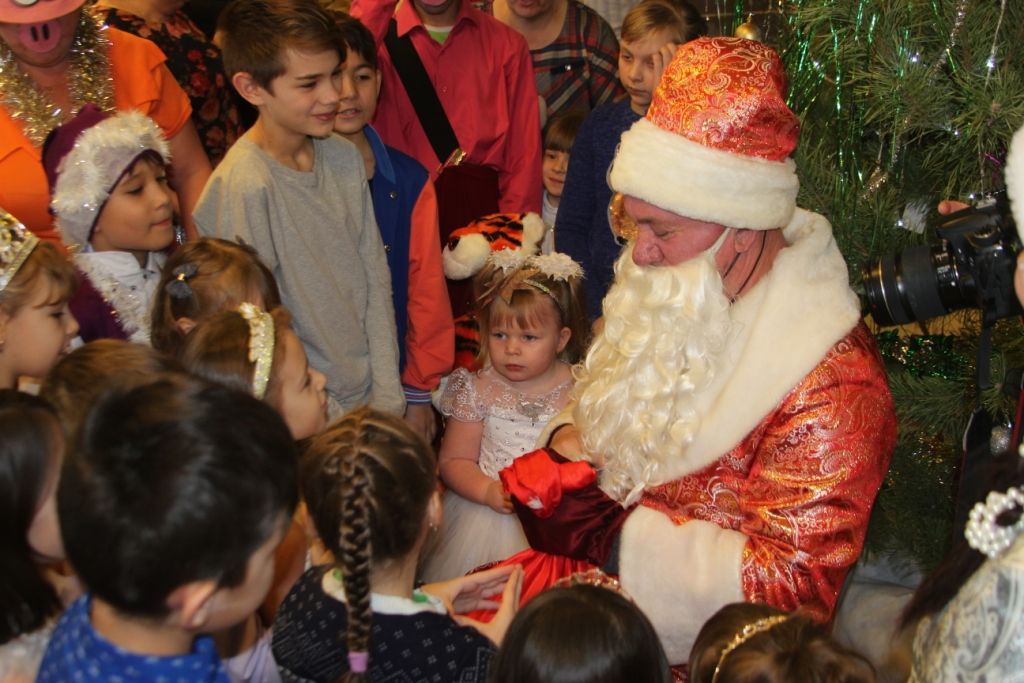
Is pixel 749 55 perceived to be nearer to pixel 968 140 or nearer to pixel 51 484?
pixel 968 140

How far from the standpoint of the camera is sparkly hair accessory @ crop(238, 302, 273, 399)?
103 inches

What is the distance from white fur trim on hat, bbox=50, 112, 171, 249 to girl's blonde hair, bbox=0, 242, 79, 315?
9.0 inches

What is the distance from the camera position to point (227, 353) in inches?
104

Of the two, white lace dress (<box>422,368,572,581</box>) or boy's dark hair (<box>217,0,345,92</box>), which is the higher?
boy's dark hair (<box>217,0,345,92</box>)

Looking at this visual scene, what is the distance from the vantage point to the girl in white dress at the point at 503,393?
366cm

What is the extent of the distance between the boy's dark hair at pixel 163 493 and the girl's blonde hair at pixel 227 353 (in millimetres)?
924

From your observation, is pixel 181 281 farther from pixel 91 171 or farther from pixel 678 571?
pixel 678 571

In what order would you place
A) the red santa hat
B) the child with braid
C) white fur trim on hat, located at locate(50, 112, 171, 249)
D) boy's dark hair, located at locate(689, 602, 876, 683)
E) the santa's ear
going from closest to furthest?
1. boy's dark hair, located at locate(689, 602, 876, 683)
2. the child with braid
3. the red santa hat
4. the santa's ear
5. white fur trim on hat, located at locate(50, 112, 171, 249)

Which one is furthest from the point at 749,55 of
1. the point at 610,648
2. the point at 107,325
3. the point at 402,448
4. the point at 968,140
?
the point at 107,325

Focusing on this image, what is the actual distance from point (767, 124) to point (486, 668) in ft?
4.42

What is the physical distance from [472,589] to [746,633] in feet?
2.79

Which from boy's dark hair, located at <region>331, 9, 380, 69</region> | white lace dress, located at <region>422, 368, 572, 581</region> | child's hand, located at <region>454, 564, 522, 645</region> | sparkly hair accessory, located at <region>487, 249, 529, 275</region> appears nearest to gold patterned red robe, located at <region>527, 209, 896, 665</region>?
child's hand, located at <region>454, 564, 522, 645</region>

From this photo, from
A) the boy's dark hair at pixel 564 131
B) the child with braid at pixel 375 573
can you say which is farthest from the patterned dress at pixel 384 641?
the boy's dark hair at pixel 564 131

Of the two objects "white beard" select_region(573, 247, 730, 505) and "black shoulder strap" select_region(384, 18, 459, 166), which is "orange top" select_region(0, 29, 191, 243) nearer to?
"black shoulder strap" select_region(384, 18, 459, 166)
